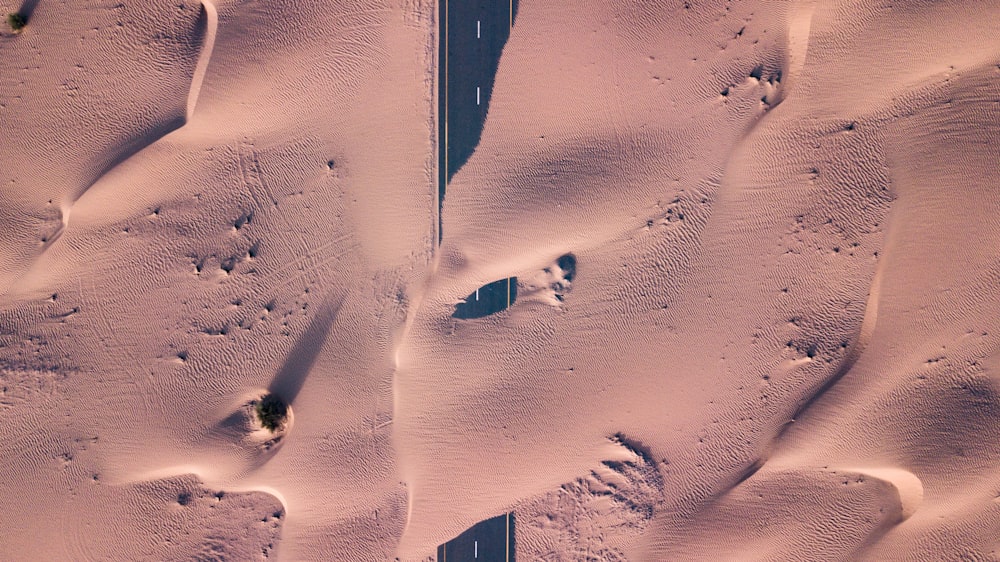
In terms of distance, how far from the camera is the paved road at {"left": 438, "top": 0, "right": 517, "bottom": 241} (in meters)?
7.38

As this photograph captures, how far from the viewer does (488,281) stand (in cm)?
742

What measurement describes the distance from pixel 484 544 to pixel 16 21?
10304 millimetres

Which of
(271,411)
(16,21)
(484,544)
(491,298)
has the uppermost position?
(16,21)

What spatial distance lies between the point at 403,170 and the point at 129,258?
→ 4.20m

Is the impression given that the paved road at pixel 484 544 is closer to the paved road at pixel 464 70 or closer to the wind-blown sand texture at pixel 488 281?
the wind-blown sand texture at pixel 488 281

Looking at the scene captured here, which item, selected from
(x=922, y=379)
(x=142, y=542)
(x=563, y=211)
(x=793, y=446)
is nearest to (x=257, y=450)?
(x=142, y=542)

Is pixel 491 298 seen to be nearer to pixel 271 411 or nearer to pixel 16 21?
pixel 271 411

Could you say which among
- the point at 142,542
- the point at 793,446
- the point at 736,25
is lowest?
the point at 142,542

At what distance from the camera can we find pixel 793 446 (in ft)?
23.9

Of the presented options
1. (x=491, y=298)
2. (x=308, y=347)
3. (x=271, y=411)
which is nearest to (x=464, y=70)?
(x=491, y=298)

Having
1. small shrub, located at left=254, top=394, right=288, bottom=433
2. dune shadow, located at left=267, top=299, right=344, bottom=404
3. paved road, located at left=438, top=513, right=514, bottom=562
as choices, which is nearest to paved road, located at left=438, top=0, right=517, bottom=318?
dune shadow, located at left=267, top=299, right=344, bottom=404

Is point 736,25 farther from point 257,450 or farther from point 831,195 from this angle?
point 257,450

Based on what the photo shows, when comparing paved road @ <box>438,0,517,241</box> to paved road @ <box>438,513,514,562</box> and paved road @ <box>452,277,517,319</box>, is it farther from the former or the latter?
paved road @ <box>438,513,514,562</box>

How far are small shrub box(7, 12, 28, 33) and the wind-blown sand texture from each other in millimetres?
147
